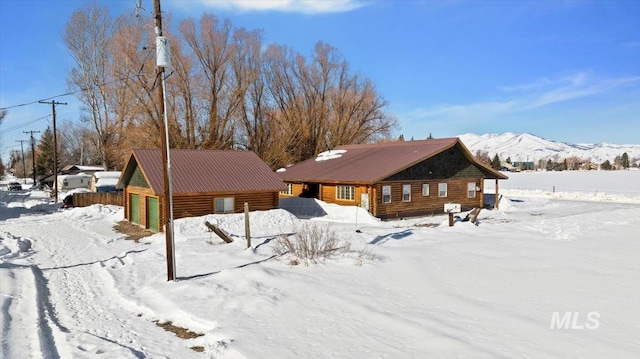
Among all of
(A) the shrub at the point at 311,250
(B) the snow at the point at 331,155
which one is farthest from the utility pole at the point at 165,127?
(B) the snow at the point at 331,155

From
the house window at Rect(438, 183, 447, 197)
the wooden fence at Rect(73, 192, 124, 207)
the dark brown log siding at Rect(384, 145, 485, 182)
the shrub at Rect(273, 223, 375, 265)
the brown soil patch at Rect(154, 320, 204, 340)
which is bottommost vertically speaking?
the brown soil patch at Rect(154, 320, 204, 340)

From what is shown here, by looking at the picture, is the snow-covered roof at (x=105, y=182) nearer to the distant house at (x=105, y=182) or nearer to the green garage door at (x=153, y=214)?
the distant house at (x=105, y=182)

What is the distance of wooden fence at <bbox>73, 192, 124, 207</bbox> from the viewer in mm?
35688

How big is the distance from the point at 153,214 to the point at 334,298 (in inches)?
644

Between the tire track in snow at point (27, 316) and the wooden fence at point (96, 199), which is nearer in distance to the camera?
the tire track in snow at point (27, 316)

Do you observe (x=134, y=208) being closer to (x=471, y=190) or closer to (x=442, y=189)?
(x=442, y=189)

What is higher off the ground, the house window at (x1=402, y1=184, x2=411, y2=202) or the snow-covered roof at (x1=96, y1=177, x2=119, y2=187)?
the snow-covered roof at (x1=96, y1=177, x2=119, y2=187)

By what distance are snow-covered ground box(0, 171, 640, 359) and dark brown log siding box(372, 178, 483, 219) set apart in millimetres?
8958

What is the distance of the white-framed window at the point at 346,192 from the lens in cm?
2975

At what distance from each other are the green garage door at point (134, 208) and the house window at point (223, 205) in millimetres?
5465

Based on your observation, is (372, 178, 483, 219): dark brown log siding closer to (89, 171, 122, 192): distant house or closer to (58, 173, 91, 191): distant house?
(89, 171, 122, 192): distant house

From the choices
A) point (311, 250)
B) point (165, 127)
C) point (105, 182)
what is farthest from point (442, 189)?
point (105, 182)

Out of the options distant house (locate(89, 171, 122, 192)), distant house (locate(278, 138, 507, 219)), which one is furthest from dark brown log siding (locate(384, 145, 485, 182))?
distant house (locate(89, 171, 122, 192))

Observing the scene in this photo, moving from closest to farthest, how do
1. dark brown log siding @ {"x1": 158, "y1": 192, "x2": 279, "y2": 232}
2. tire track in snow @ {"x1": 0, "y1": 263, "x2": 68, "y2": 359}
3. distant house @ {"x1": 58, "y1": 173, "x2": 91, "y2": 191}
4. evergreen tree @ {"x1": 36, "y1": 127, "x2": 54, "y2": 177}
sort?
tire track in snow @ {"x1": 0, "y1": 263, "x2": 68, "y2": 359}, dark brown log siding @ {"x1": 158, "y1": 192, "x2": 279, "y2": 232}, distant house @ {"x1": 58, "y1": 173, "x2": 91, "y2": 191}, evergreen tree @ {"x1": 36, "y1": 127, "x2": 54, "y2": 177}
